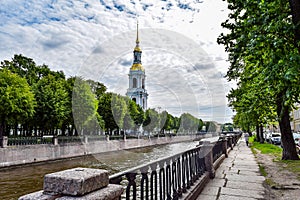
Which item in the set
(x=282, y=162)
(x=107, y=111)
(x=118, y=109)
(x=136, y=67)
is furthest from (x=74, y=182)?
(x=136, y=67)

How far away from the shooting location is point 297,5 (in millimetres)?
6055

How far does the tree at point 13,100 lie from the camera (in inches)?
916

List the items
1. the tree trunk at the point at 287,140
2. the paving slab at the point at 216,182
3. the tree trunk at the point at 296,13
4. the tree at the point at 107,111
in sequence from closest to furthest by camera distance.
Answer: the tree trunk at the point at 296,13 < the paving slab at the point at 216,182 < the tree trunk at the point at 287,140 < the tree at the point at 107,111

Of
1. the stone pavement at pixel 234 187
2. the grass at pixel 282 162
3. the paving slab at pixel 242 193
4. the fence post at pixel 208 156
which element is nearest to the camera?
the stone pavement at pixel 234 187

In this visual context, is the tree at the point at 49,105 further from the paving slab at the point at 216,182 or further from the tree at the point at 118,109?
the paving slab at the point at 216,182

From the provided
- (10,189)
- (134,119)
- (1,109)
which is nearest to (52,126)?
(1,109)

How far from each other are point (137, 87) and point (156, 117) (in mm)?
9504

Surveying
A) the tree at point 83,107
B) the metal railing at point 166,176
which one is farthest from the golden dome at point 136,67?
the metal railing at point 166,176

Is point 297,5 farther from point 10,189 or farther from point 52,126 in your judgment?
point 52,126

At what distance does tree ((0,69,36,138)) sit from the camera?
2327cm

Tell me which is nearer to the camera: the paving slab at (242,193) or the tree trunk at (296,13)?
the paving slab at (242,193)

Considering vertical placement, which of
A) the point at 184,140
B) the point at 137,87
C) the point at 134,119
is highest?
the point at 137,87

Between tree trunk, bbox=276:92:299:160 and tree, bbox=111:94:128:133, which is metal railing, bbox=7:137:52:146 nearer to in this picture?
tree, bbox=111:94:128:133

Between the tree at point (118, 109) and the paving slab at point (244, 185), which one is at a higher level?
the tree at point (118, 109)
